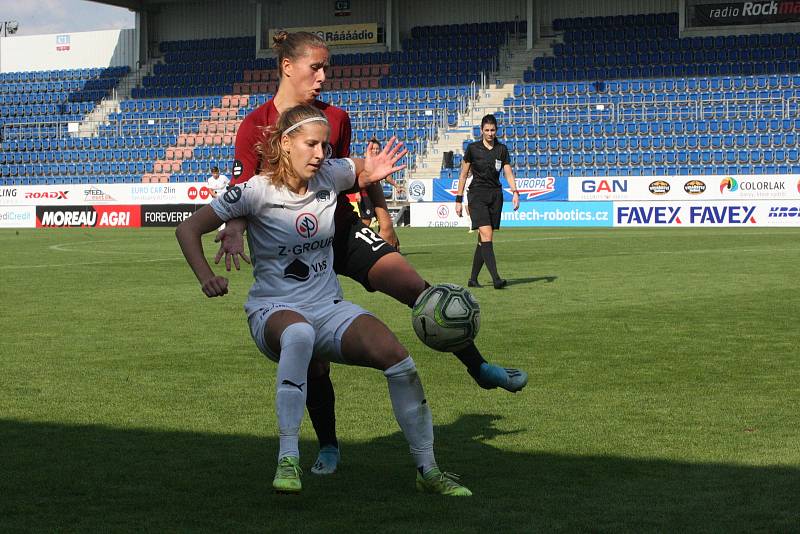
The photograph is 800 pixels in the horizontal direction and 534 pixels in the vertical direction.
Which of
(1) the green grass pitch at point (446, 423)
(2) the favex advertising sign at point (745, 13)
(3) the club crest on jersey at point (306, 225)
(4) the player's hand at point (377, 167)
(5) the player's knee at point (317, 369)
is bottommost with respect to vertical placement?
(1) the green grass pitch at point (446, 423)

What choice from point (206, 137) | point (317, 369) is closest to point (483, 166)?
point (317, 369)

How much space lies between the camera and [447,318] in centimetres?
518

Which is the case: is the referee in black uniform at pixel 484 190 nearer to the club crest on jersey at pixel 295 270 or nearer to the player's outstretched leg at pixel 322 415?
the player's outstretched leg at pixel 322 415

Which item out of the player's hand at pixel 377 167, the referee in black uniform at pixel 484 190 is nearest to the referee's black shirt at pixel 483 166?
the referee in black uniform at pixel 484 190

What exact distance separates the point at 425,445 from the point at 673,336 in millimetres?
5370

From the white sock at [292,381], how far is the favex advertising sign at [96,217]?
3902cm

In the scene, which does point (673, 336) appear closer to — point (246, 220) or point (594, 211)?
point (246, 220)

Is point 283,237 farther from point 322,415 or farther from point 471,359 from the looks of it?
point 471,359

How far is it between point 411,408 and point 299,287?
0.71 m

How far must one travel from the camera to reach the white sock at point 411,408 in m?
4.65

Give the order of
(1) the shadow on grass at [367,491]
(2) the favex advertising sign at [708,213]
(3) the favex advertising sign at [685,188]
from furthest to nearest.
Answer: (3) the favex advertising sign at [685,188]
(2) the favex advertising sign at [708,213]
(1) the shadow on grass at [367,491]

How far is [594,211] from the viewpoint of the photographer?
120 ft

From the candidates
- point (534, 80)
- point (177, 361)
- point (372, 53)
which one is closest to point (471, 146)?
point (177, 361)

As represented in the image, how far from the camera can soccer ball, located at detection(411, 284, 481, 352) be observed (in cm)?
518
